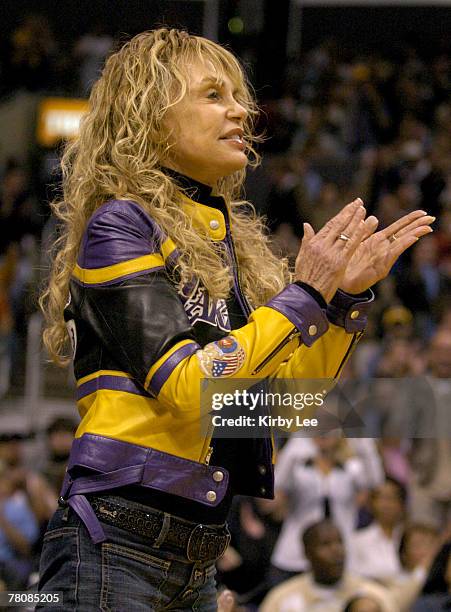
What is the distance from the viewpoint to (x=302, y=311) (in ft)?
6.60

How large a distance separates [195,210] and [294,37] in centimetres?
1054

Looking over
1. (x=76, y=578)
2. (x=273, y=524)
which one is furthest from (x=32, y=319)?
(x=76, y=578)

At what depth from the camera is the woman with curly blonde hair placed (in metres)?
2.00

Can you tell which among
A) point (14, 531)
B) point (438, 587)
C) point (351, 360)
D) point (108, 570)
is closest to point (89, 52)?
point (351, 360)

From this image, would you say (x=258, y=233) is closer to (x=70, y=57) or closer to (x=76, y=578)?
(x=76, y=578)

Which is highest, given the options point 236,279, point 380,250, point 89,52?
point 380,250

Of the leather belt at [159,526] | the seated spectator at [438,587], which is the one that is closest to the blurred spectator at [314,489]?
the seated spectator at [438,587]

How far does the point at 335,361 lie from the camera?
7.27 feet

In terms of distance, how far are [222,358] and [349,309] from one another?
0.33 meters

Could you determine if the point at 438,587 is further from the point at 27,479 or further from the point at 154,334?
the point at 154,334

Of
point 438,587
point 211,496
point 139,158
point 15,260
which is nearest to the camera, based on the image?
point 211,496

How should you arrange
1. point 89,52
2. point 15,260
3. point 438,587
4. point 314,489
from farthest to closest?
point 89,52 < point 15,260 < point 314,489 < point 438,587

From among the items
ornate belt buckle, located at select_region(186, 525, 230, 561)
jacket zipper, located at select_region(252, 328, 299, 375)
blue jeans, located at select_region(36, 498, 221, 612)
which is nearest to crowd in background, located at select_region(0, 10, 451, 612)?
jacket zipper, located at select_region(252, 328, 299, 375)

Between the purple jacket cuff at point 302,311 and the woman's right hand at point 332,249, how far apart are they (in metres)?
0.03
